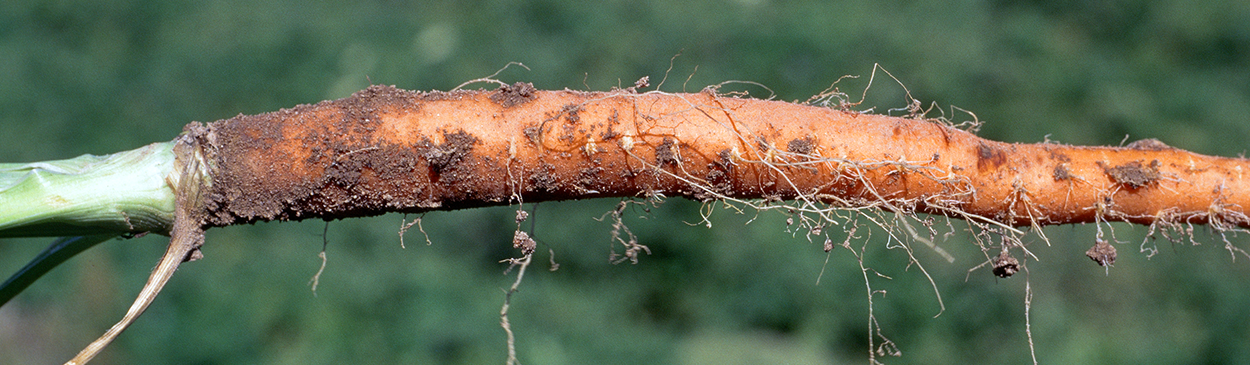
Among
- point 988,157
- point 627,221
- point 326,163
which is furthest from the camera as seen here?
point 627,221

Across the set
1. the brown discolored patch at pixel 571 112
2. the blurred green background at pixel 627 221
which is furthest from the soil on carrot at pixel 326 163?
the blurred green background at pixel 627 221

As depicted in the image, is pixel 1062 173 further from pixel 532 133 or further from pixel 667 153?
pixel 532 133

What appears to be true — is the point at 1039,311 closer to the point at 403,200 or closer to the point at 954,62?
the point at 954,62

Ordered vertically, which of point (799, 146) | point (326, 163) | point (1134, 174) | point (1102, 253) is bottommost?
point (1102, 253)

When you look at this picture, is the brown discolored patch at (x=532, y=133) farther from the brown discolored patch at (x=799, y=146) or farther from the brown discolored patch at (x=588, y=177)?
the brown discolored patch at (x=799, y=146)

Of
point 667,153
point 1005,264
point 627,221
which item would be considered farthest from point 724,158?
point 627,221

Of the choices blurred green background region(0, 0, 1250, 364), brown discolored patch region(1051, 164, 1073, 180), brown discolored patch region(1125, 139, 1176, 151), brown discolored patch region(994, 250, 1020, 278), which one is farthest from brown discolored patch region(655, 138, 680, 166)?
blurred green background region(0, 0, 1250, 364)

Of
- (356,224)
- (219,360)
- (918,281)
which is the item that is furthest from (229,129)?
(918,281)
